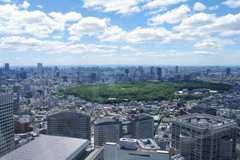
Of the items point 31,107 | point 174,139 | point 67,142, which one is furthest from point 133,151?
point 31,107

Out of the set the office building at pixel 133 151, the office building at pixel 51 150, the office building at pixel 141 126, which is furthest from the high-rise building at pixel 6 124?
the office building at pixel 141 126

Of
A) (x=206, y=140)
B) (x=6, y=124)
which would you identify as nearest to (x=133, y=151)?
(x=206, y=140)

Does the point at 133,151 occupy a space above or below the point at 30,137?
above

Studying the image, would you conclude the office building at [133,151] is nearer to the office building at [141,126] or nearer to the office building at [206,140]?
the office building at [206,140]

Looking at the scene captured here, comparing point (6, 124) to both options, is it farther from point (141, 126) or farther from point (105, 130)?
point (141, 126)

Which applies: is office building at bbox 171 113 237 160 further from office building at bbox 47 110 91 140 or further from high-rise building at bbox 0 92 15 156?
high-rise building at bbox 0 92 15 156

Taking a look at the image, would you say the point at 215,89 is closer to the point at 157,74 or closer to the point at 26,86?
the point at 157,74
